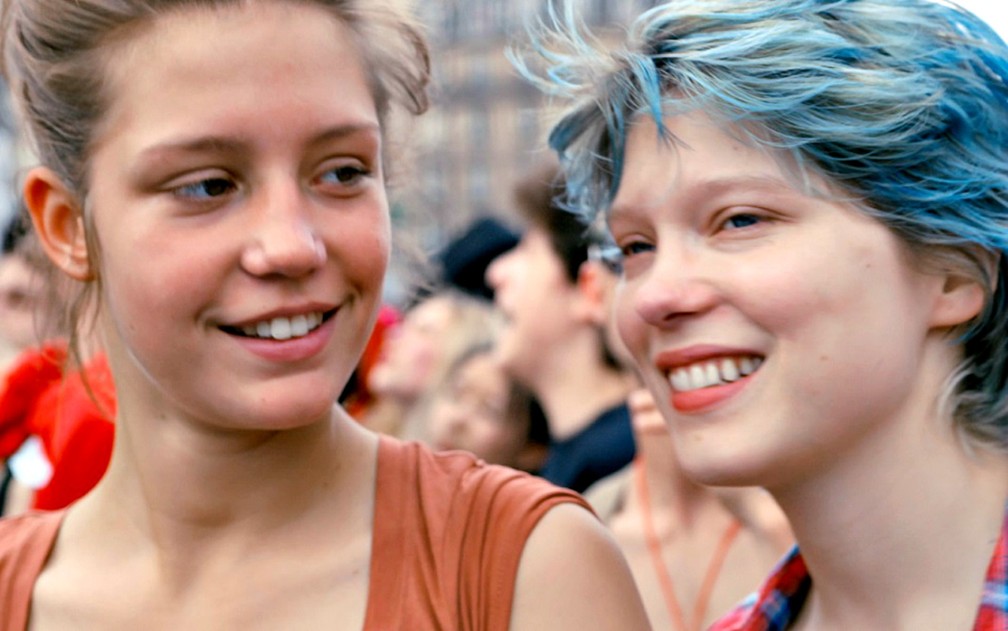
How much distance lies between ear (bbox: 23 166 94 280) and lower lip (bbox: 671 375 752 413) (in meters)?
0.95

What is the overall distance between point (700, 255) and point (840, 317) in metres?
0.23

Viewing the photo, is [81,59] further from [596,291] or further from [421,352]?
[421,352]

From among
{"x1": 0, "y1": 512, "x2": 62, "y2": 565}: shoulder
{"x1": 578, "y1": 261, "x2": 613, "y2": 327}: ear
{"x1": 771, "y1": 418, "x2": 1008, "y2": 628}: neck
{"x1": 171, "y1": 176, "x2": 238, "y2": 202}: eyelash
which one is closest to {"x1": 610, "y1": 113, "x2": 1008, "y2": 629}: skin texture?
{"x1": 771, "y1": 418, "x2": 1008, "y2": 628}: neck

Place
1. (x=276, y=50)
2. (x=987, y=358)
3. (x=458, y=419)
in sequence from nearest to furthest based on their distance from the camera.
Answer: (x=276, y=50) < (x=987, y=358) < (x=458, y=419)

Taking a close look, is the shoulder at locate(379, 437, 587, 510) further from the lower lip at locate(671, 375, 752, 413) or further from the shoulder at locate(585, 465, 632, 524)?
the shoulder at locate(585, 465, 632, 524)

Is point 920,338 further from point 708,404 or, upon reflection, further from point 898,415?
point 708,404

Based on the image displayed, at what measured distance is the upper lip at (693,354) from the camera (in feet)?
6.71

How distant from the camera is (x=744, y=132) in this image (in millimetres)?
2059

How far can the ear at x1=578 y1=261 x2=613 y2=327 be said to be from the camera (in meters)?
4.17

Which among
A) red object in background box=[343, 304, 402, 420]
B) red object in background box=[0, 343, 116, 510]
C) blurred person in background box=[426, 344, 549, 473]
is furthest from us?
blurred person in background box=[426, 344, 549, 473]

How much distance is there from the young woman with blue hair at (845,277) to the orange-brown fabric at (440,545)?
296 mm

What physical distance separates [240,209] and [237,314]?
152 millimetres

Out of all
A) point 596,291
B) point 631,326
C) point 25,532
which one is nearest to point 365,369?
point 596,291

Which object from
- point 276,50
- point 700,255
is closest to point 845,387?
point 700,255
